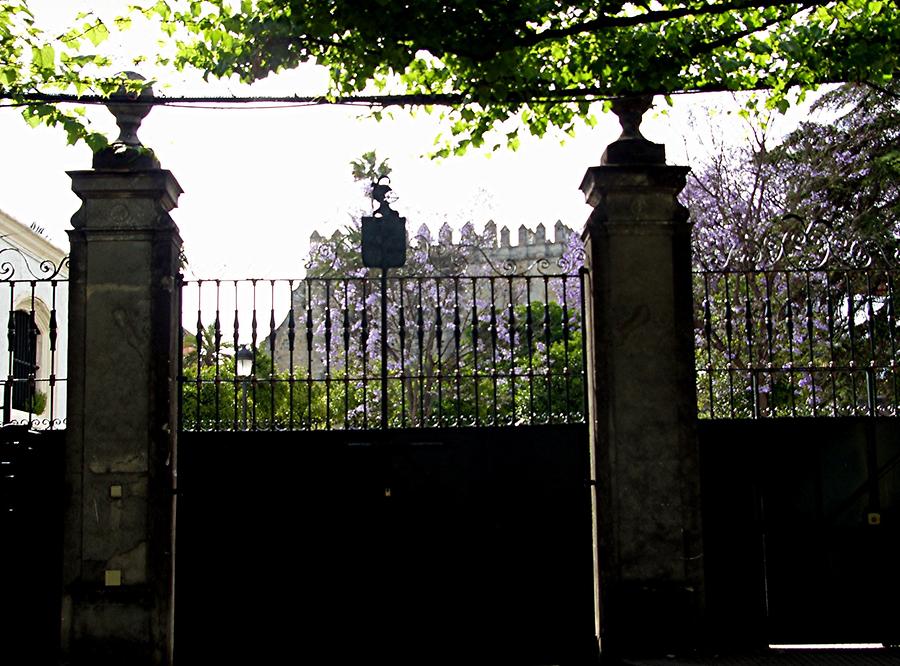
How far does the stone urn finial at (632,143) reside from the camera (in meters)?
7.02

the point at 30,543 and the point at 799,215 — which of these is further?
the point at 799,215

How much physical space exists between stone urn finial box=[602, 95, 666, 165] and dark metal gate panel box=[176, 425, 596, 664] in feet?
6.57

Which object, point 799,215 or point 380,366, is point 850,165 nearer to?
point 799,215

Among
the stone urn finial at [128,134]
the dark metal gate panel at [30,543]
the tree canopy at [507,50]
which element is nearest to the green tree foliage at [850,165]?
the tree canopy at [507,50]

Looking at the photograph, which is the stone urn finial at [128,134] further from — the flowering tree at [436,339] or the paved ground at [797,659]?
the paved ground at [797,659]

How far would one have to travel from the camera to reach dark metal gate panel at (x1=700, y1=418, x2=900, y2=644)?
6.97 metres

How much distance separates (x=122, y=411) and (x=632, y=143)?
412 cm

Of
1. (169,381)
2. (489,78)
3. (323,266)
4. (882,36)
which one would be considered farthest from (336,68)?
(323,266)

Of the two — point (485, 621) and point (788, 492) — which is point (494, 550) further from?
point (788, 492)

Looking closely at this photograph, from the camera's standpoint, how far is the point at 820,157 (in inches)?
718

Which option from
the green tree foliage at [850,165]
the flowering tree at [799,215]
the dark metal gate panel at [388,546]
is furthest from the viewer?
the green tree foliage at [850,165]

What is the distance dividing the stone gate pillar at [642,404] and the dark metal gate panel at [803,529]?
0.43m

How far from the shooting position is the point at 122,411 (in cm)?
669

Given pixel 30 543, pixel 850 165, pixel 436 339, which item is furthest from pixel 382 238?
pixel 850 165
